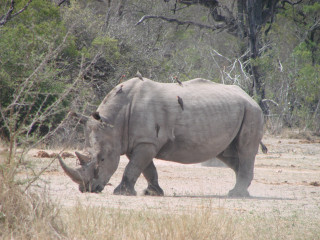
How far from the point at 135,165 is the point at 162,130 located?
0.67 metres

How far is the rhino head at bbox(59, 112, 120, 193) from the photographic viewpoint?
8.62 metres

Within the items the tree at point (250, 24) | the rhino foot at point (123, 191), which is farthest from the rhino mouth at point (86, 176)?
the tree at point (250, 24)

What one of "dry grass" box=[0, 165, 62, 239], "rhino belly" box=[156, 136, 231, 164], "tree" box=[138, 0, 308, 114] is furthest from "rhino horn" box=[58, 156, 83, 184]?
"tree" box=[138, 0, 308, 114]

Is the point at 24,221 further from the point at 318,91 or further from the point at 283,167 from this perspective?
the point at 318,91

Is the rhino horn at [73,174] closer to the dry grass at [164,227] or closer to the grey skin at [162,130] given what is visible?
the grey skin at [162,130]

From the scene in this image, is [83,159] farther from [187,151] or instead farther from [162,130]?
[187,151]

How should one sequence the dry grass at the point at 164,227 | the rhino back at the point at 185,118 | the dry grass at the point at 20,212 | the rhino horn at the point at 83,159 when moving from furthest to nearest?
the rhino back at the point at 185,118
the rhino horn at the point at 83,159
the dry grass at the point at 164,227
the dry grass at the point at 20,212

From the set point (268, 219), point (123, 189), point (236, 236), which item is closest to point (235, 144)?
point (123, 189)

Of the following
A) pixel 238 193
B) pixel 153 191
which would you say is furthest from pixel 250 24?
pixel 153 191

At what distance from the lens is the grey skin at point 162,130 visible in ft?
29.1

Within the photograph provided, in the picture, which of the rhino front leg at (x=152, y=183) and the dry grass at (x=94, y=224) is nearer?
the dry grass at (x=94, y=224)

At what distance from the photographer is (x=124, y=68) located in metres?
18.2

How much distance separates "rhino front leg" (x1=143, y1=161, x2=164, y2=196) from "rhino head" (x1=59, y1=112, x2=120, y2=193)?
2.25ft

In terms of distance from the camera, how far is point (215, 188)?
1060cm
